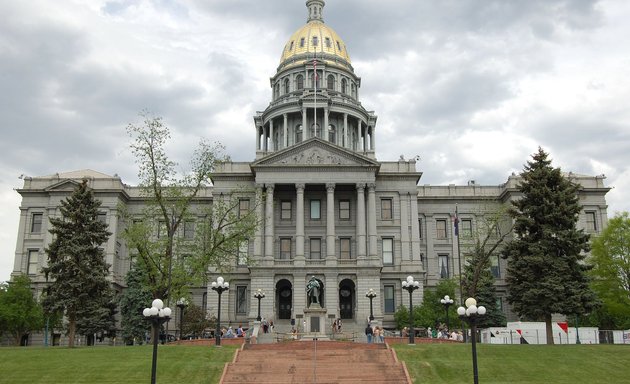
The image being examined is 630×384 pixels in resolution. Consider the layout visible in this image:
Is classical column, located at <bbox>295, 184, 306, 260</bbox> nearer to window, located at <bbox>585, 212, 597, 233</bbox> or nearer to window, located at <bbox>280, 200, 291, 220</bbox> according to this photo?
window, located at <bbox>280, 200, 291, 220</bbox>

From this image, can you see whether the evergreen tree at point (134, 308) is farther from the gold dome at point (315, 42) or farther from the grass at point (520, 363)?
the gold dome at point (315, 42)

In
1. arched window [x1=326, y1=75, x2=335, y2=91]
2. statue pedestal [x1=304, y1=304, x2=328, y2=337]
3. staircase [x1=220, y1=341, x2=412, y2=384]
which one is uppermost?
arched window [x1=326, y1=75, x2=335, y2=91]

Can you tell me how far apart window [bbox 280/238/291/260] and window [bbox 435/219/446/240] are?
1817 centimetres

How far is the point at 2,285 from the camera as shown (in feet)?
196

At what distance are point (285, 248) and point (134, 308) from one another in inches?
617

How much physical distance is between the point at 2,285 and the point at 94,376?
1393 inches

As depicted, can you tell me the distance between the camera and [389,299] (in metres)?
65.0

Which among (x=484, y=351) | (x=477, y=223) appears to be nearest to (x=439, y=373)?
(x=484, y=351)

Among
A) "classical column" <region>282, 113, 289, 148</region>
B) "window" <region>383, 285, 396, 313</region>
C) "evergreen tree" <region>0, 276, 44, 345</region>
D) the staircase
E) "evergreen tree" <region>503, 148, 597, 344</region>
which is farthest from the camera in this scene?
"classical column" <region>282, 113, 289, 148</region>

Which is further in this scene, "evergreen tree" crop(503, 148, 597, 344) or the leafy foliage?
the leafy foliage

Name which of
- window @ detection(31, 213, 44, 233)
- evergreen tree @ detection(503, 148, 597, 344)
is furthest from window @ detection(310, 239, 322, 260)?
window @ detection(31, 213, 44, 233)

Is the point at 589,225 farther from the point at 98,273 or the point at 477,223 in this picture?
the point at 98,273

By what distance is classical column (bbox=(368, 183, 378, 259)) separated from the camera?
63.0m

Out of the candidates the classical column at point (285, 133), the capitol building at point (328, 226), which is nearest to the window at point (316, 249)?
the capitol building at point (328, 226)
